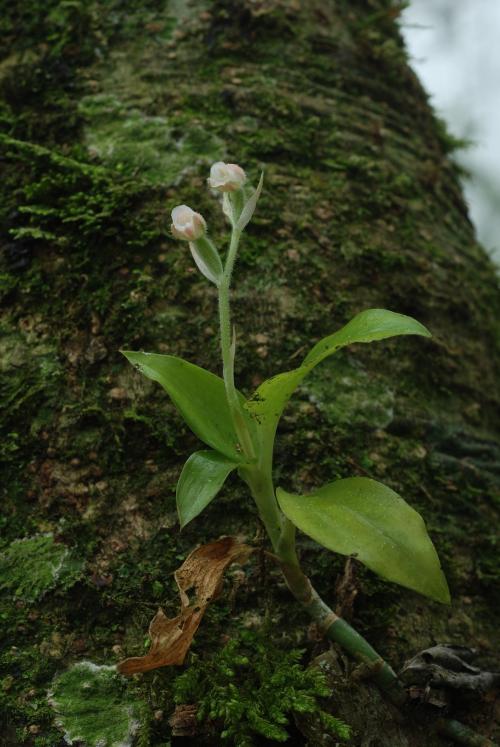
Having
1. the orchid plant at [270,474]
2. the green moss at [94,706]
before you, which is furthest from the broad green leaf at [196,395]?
the green moss at [94,706]

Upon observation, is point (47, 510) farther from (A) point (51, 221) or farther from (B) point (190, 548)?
(A) point (51, 221)

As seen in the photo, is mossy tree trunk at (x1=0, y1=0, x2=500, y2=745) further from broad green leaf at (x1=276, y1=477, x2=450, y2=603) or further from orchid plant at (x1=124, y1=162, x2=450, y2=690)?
broad green leaf at (x1=276, y1=477, x2=450, y2=603)

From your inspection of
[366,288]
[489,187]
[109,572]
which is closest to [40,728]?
[109,572]

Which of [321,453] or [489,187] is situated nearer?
[321,453]

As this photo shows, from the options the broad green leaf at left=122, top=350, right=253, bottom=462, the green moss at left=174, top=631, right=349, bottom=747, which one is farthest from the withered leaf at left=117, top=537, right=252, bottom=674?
the broad green leaf at left=122, top=350, right=253, bottom=462

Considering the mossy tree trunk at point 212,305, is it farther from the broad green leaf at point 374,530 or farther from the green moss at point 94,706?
the broad green leaf at point 374,530

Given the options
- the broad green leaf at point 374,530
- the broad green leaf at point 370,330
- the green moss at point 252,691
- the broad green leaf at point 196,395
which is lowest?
the green moss at point 252,691

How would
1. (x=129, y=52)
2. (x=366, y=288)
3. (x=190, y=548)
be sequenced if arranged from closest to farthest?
(x=190, y=548)
(x=366, y=288)
(x=129, y=52)
